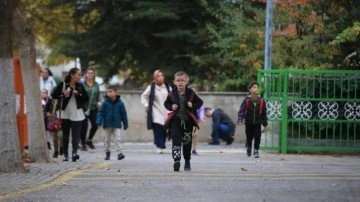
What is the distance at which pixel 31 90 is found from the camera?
1631 centimetres

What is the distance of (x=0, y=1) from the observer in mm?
13273

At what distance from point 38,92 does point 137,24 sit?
49.6 ft

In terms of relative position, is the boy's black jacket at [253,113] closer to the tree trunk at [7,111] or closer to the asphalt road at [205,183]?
the asphalt road at [205,183]

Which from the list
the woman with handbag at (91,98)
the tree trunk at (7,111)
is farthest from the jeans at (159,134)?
the tree trunk at (7,111)

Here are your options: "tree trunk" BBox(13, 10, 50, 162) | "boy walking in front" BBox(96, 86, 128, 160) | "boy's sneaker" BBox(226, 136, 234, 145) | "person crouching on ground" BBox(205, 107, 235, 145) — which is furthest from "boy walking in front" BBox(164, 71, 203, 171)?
"boy's sneaker" BBox(226, 136, 234, 145)

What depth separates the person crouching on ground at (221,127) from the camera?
2645cm

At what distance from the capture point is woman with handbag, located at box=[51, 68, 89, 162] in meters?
17.3

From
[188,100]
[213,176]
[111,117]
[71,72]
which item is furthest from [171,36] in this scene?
[213,176]

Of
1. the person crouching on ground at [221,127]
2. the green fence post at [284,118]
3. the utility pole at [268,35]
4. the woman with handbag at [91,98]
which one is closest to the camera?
the green fence post at [284,118]

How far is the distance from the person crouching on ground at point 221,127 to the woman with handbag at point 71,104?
942 centimetres

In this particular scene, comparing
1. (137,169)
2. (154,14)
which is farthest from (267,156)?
(154,14)

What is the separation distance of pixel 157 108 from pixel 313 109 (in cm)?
352

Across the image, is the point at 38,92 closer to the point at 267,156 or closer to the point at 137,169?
the point at 137,169

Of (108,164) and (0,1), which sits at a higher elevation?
(0,1)
